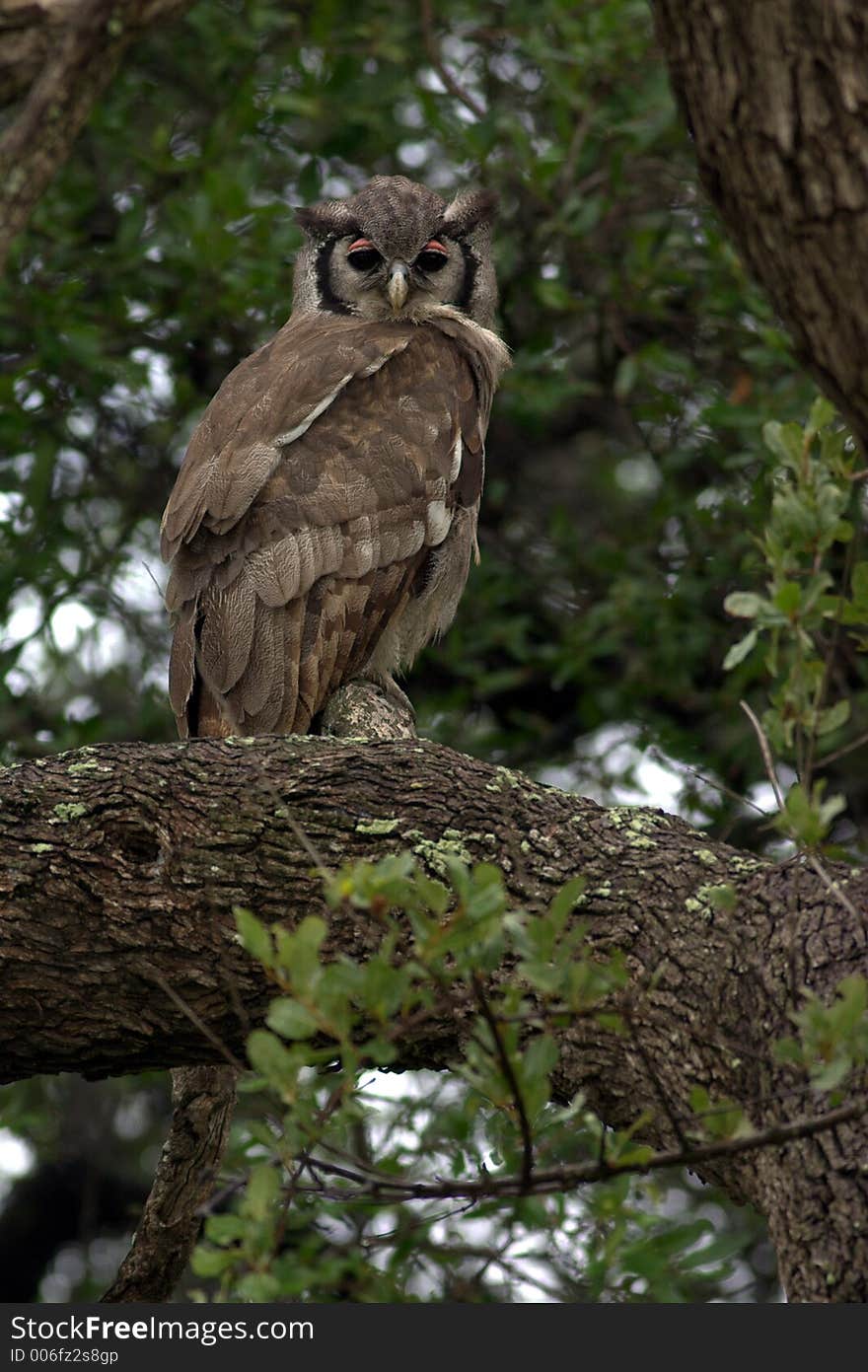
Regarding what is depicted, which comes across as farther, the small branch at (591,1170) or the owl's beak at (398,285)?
the owl's beak at (398,285)

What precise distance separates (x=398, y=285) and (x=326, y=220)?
1.86ft

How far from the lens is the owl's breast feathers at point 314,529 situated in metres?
4.56

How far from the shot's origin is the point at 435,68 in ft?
18.9

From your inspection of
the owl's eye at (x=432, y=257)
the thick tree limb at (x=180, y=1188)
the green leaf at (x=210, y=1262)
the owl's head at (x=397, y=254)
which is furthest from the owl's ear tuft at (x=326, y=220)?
the green leaf at (x=210, y=1262)

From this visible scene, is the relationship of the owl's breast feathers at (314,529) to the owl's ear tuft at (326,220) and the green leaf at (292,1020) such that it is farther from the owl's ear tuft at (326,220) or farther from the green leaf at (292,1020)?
the green leaf at (292,1020)

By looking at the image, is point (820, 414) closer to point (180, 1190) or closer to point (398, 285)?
point (180, 1190)

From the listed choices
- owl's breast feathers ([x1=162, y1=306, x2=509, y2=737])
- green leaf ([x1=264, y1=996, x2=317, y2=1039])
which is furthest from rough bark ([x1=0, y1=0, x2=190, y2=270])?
green leaf ([x1=264, y1=996, x2=317, y2=1039])

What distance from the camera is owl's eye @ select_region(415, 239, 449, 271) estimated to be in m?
5.33

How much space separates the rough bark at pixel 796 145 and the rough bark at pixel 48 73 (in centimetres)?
300

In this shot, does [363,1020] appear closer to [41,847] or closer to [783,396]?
[41,847]

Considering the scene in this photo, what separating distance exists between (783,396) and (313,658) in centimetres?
197

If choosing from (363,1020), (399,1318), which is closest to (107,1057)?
(363,1020)

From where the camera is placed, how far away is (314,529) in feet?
15.2

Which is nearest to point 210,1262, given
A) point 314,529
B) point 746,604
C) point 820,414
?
point 746,604
